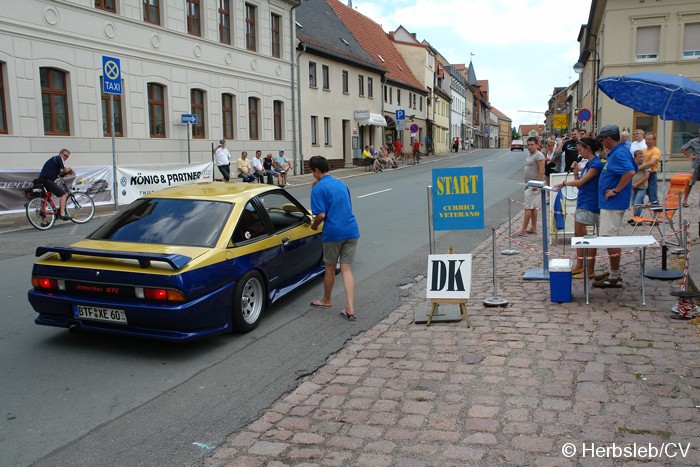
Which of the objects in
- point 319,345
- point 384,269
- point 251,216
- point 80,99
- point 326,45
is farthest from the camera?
point 326,45

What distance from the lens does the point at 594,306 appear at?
21.4ft

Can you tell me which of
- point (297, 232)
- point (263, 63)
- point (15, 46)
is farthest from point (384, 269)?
point (263, 63)

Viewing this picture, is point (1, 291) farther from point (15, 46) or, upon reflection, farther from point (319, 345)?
point (15, 46)

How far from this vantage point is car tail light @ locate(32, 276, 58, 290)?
17.9 ft

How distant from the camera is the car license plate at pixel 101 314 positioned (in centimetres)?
522

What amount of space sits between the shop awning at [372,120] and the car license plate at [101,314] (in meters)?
36.7

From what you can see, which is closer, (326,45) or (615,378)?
(615,378)

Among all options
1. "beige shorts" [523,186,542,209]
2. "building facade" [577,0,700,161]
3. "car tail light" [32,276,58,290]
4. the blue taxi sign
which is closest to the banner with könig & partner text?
the blue taxi sign

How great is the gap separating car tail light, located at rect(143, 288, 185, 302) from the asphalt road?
57cm

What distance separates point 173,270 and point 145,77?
19060mm

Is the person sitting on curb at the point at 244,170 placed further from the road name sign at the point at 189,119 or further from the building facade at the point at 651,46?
the building facade at the point at 651,46

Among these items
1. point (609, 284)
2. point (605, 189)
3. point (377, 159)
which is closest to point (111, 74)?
point (605, 189)

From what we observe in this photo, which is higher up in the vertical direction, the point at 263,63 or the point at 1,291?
the point at 263,63

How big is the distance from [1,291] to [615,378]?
700 cm
